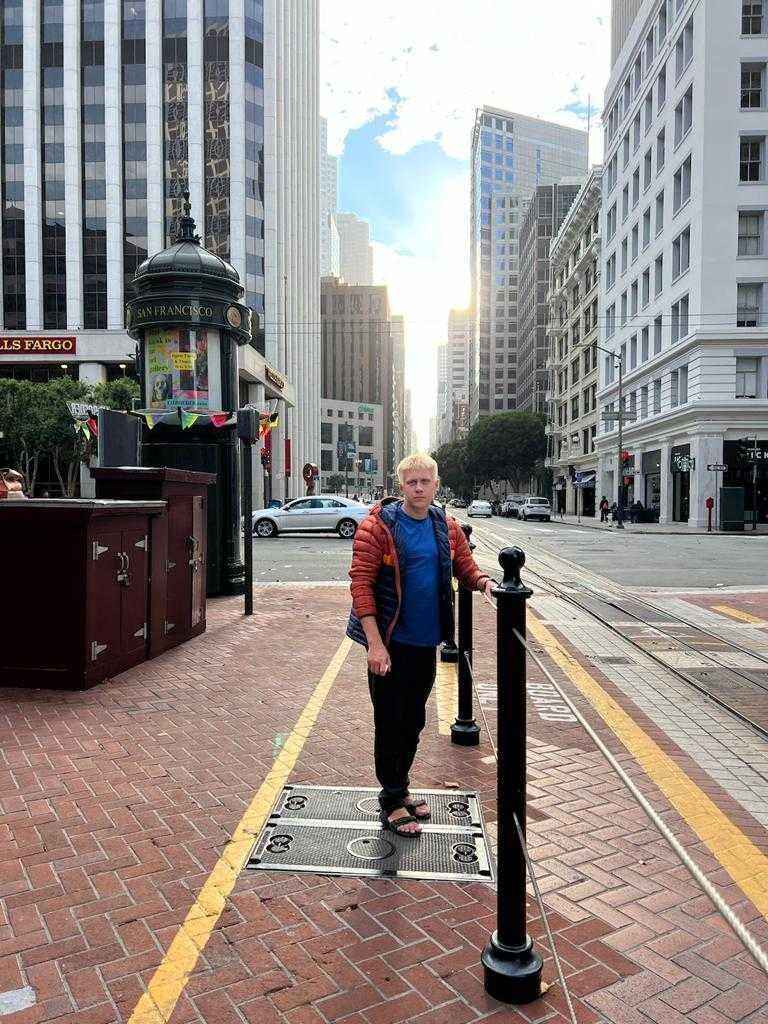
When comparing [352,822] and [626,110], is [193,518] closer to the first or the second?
[352,822]

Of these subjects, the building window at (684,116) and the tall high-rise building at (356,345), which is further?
the tall high-rise building at (356,345)

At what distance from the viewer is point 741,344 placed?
3594 cm

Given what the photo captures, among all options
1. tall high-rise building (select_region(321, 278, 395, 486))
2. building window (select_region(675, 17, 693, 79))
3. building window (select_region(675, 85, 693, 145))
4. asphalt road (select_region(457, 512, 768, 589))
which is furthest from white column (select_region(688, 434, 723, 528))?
tall high-rise building (select_region(321, 278, 395, 486))

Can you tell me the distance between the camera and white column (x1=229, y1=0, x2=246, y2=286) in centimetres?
5288

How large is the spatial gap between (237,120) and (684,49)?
30024 mm

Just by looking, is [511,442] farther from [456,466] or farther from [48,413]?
[48,413]

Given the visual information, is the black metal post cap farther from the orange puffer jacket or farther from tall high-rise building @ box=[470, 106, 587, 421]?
tall high-rise building @ box=[470, 106, 587, 421]

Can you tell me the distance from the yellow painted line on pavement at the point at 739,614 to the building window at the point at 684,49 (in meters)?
39.0

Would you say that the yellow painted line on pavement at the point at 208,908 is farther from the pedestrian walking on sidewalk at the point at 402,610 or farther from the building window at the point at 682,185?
the building window at the point at 682,185

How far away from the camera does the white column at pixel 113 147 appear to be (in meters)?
53.2

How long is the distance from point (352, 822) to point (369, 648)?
3.22 feet

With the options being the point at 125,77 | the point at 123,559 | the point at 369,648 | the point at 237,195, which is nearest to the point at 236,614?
the point at 123,559

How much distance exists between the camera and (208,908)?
9.42ft

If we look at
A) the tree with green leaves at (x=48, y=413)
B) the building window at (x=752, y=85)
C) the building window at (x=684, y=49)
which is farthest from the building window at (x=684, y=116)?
the tree with green leaves at (x=48, y=413)
